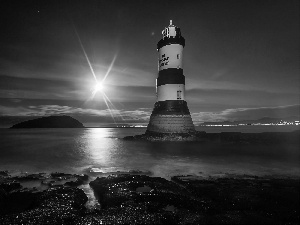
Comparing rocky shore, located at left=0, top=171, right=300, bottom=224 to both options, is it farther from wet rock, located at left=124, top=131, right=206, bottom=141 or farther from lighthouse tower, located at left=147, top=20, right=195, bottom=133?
lighthouse tower, located at left=147, top=20, right=195, bottom=133

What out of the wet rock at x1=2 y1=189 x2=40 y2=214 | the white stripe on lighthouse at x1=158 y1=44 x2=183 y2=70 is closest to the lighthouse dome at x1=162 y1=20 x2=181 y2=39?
the white stripe on lighthouse at x1=158 y1=44 x2=183 y2=70

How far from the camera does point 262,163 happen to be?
1819 centimetres

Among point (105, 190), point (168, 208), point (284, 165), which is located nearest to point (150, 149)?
point (284, 165)

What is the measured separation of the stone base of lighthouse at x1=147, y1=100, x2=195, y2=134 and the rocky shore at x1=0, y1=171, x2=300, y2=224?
18012 mm

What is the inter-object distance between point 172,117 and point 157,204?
21.0m

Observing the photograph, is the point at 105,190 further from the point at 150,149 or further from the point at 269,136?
the point at 269,136

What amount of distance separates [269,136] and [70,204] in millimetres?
36540

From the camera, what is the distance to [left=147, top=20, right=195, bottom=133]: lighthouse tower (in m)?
27.2

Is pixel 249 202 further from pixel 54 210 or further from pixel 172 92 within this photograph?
pixel 172 92

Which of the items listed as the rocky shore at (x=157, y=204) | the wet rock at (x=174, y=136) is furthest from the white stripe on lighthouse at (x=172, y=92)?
the rocky shore at (x=157, y=204)

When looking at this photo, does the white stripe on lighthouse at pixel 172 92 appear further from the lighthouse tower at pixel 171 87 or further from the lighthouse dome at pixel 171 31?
the lighthouse dome at pixel 171 31

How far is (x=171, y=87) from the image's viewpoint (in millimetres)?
27172

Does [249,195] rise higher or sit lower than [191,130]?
lower

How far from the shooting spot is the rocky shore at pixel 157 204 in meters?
Result: 5.49
